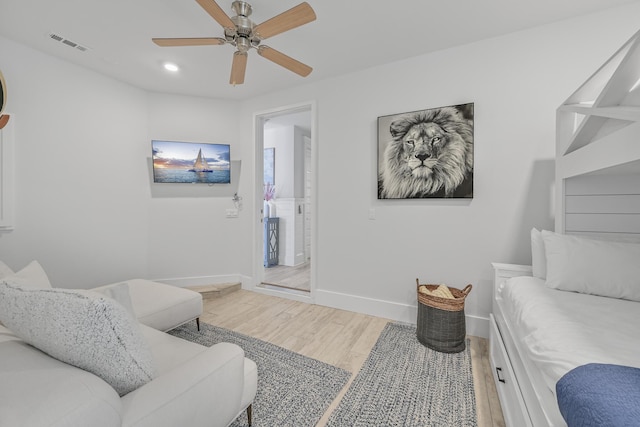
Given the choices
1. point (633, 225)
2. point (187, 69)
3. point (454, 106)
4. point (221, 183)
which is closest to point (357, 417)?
point (633, 225)

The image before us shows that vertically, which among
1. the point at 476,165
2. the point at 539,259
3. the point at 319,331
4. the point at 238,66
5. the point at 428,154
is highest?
the point at 238,66

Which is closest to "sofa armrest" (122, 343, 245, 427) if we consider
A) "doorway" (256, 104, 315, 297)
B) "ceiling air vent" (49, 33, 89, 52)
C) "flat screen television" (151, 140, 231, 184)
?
"flat screen television" (151, 140, 231, 184)

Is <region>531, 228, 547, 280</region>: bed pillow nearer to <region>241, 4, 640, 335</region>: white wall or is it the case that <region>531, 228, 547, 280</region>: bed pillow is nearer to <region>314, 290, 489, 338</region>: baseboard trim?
<region>241, 4, 640, 335</region>: white wall

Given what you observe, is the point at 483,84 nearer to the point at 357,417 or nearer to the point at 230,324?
the point at 357,417

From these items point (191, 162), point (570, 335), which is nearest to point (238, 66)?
point (191, 162)

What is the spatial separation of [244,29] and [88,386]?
6.42 ft

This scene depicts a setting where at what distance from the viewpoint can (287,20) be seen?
5.07 feet

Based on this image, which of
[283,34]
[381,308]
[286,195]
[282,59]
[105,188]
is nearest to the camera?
[282,59]

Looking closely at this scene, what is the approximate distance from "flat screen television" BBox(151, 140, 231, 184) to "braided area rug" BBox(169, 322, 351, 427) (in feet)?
6.66

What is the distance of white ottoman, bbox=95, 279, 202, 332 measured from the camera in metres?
1.91

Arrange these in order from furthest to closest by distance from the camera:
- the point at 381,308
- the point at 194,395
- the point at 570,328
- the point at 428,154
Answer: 1. the point at 381,308
2. the point at 428,154
3. the point at 570,328
4. the point at 194,395

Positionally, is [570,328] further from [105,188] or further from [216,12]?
[105,188]

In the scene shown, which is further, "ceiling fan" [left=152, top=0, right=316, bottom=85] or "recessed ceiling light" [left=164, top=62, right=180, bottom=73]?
"recessed ceiling light" [left=164, top=62, right=180, bottom=73]

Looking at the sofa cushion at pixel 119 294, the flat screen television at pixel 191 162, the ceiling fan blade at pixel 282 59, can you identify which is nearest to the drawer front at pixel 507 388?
the sofa cushion at pixel 119 294
